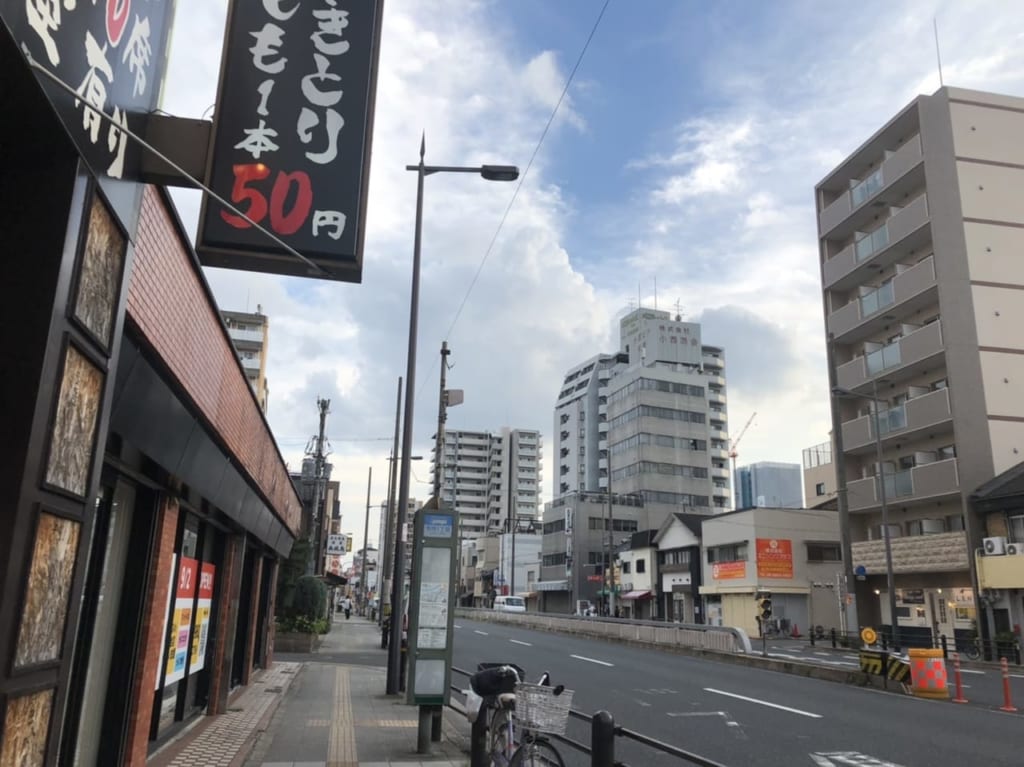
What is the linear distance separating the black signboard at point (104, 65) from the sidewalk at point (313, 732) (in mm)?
6804

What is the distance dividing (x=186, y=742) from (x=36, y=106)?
8.58 meters

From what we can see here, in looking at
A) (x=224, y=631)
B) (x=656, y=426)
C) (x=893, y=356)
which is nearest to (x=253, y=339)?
(x=656, y=426)

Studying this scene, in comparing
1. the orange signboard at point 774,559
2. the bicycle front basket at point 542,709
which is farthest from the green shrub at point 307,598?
the orange signboard at point 774,559

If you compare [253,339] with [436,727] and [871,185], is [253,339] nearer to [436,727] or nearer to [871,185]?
Result: [871,185]

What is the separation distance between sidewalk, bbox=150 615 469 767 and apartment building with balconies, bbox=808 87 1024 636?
23.2 m

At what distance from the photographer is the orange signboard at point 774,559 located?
4509 centimetres

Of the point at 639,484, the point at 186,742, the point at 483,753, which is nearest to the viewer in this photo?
the point at 483,753

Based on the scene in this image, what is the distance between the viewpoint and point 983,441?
31.9 meters

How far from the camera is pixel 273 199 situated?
4.99 meters

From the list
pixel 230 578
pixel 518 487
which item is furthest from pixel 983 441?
pixel 518 487

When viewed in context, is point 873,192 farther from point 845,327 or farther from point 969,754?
point 969,754

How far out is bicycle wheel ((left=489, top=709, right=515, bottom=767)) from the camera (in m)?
6.91

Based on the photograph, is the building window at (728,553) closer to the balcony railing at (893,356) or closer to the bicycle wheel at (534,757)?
the balcony railing at (893,356)

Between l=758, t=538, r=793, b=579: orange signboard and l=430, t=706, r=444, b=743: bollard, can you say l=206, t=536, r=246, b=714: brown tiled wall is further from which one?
l=758, t=538, r=793, b=579: orange signboard
